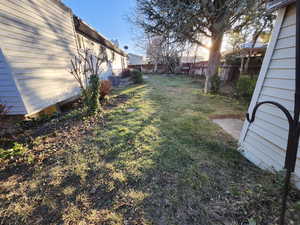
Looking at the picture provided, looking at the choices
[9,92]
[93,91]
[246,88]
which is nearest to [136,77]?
[93,91]

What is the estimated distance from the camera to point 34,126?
132 inches

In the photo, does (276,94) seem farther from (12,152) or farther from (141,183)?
(12,152)

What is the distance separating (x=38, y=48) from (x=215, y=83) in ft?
23.2

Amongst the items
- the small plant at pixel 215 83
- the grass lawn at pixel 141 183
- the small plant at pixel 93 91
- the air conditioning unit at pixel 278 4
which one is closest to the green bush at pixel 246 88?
the small plant at pixel 215 83

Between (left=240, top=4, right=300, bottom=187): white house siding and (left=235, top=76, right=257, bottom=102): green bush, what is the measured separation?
340 centimetres

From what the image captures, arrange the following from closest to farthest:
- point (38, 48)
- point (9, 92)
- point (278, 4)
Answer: point (278, 4) < point (9, 92) < point (38, 48)

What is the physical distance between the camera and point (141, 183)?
1686mm

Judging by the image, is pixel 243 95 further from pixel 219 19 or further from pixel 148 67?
pixel 148 67

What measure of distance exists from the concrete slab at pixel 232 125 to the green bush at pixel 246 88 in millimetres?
1995

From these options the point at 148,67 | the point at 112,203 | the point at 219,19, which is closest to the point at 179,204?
the point at 112,203

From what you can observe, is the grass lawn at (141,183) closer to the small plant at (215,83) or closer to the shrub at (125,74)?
the small plant at (215,83)

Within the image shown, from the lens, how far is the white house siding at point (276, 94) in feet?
4.84

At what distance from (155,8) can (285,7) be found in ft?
18.1

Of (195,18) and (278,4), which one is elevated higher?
(195,18)
